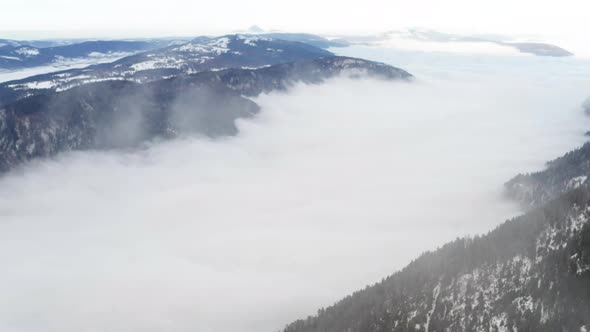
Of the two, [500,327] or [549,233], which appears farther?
[549,233]

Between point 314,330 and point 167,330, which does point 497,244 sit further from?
point 167,330

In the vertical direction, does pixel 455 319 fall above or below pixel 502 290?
below

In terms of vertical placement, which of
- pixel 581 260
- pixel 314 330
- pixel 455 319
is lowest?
pixel 314 330

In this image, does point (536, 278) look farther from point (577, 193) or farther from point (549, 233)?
point (577, 193)

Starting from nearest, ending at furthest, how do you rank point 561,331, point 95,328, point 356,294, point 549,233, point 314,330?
1. point 561,331
2. point 549,233
3. point 314,330
4. point 356,294
5. point 95,328

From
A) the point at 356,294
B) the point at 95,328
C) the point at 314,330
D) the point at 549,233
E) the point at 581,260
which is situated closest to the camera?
the point at 581,260

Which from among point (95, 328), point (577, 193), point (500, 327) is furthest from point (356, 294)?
point (95, 328)

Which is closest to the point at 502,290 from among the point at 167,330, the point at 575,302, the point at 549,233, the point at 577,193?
the point at 575,302
